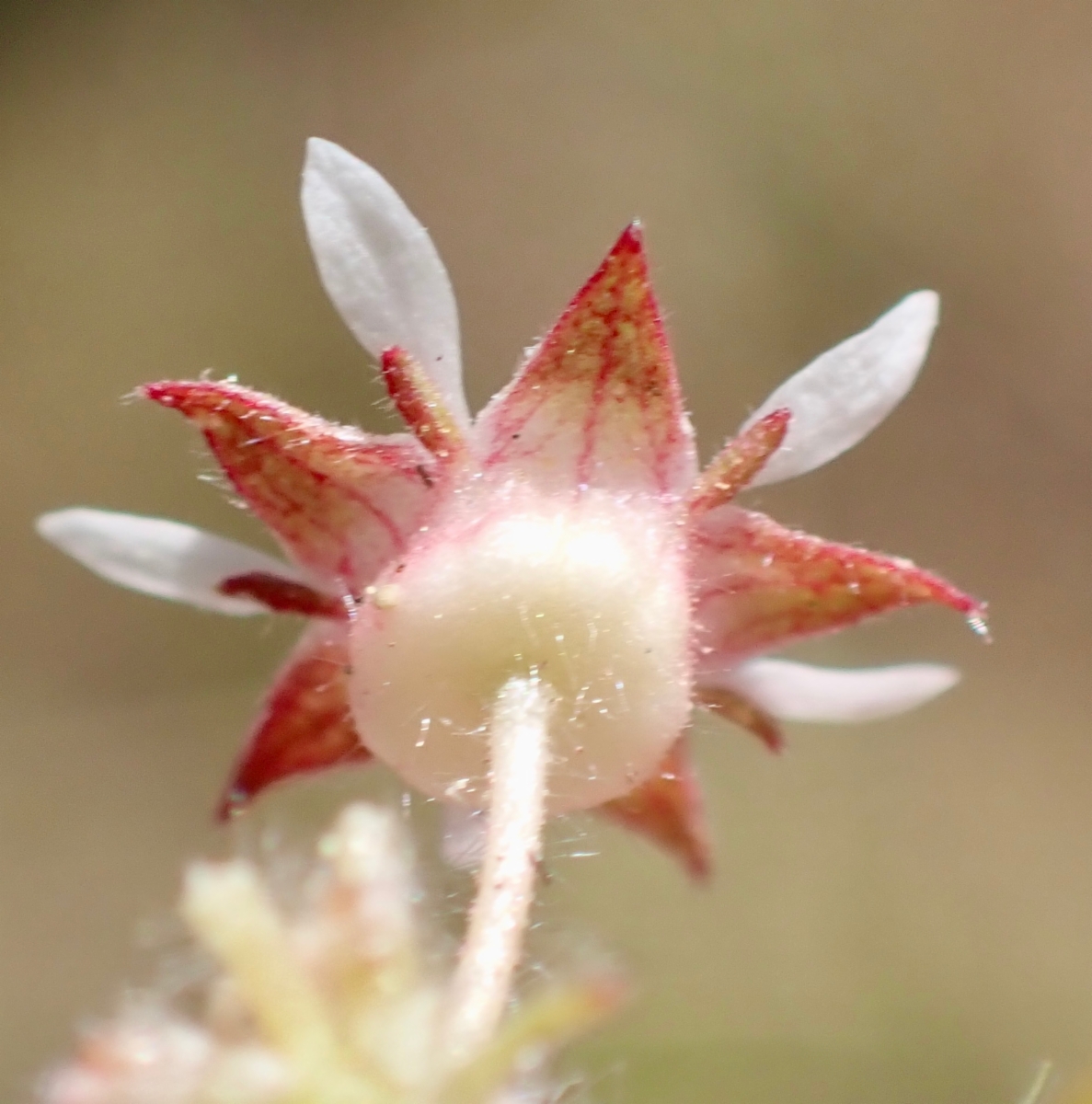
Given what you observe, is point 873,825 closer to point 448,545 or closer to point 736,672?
point 736,672

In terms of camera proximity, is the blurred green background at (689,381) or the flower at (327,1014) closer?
the flower at (327,1014)

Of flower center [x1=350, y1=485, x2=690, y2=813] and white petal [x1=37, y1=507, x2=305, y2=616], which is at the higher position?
white petal [x1=37, y1=507, x2=305, y2=616]

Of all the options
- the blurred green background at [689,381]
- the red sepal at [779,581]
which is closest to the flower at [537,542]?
the red sepal at [779,581]

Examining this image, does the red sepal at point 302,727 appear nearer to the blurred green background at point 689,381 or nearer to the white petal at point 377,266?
the white petal at point 377,266

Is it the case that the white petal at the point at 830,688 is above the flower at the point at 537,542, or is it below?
below

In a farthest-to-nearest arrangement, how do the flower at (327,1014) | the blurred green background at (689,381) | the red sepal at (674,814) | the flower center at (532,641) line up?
1. the blurred green background at (689,381)
2. the red sepal at (674,814)
3. the flower center at (532,641)
4. the flower at (327,1014)

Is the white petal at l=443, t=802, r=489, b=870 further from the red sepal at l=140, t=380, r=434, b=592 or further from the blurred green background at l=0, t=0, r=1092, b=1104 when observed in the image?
the blurred green background at l=0, t=0, r=1092, b=1104

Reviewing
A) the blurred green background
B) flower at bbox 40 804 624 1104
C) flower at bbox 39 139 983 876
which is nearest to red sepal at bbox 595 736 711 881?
flower at bbox 39 139 983 876
